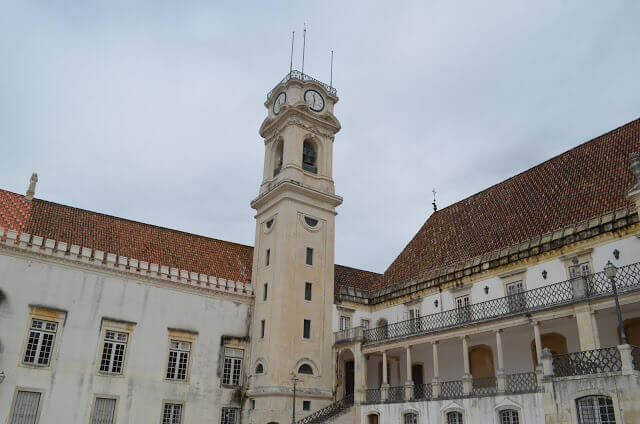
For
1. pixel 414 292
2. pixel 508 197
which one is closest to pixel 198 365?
pixel 414 292

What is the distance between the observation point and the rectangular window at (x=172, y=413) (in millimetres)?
22891

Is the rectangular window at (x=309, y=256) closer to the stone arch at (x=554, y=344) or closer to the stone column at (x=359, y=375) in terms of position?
the stone column at (x=359, y=375)

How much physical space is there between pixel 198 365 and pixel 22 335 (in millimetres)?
7497

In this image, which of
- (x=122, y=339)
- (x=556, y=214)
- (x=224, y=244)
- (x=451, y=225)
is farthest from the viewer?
(x=224, y=244)

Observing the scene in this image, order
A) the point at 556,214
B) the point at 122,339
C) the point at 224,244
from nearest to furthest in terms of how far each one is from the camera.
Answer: the point at 556,214, the point at 122,339, the point at 224,244

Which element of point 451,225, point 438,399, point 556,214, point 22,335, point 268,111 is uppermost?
point 268,111

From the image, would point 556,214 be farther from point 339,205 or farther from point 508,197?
point 339,205

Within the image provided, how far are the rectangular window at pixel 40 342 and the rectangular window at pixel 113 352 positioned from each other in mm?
2086

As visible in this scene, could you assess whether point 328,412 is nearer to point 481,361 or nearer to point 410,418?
point 410,418

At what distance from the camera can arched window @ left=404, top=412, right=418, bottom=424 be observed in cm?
2088

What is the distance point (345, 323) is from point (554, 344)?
421 inches

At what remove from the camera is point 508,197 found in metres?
25.4

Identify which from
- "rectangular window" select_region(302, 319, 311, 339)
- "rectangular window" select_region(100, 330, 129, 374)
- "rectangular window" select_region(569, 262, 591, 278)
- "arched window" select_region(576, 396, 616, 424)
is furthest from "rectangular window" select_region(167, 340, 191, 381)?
"rectangular window" select_region(569, 262, 591, 278)

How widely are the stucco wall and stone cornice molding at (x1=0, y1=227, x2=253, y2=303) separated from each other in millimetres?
268
